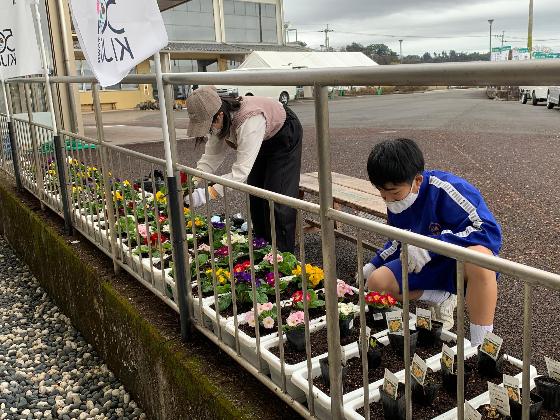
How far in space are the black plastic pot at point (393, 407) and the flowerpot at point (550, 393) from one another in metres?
0.37

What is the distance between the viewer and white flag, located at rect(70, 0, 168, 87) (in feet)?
6.97

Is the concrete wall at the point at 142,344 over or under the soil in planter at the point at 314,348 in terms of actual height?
under

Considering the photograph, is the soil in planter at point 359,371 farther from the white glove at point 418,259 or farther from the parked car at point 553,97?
the parked car at point 553,97

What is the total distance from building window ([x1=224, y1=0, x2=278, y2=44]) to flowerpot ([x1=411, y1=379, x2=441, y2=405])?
128 ft

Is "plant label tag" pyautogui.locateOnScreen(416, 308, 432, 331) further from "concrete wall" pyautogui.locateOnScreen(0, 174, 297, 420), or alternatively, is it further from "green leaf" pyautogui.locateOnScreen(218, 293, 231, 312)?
"green leaf" pyautogui.locateOnScreen(218, 293, 231, 312)

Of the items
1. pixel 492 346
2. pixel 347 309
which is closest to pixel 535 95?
pixel 347 309

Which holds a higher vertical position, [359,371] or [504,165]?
[359,371]

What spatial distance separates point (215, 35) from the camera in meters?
38.1

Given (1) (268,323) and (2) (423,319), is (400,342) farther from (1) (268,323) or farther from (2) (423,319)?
(1) (268,323)

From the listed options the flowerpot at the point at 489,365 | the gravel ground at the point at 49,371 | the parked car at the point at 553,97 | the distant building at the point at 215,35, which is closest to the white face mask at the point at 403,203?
the flowerpot at the point at 489,365

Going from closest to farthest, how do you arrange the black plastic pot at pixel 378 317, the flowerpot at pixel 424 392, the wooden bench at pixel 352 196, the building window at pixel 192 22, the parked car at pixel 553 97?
1. the flowerpot at pixel 424 392
2. the black plastic pot at pixel 378 317
3. the wooden bench at pixel 352 196
4. the parked car at pixel 553 97
5. the building window at pixel 192 22

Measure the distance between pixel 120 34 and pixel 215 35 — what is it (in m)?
37.7

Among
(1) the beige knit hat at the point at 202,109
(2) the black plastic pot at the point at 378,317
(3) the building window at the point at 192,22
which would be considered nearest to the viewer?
(2) the black plastic pot at the point at 378,317

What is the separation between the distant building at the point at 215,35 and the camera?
35219 millimetres
